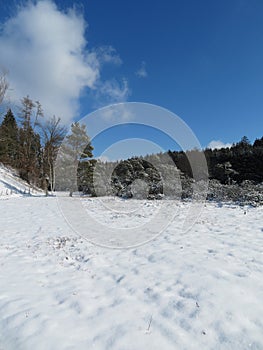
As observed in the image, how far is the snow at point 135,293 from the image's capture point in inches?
80.4

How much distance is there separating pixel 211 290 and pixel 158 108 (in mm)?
6725

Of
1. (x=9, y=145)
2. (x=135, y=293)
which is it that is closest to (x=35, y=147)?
(x=9, y=145)

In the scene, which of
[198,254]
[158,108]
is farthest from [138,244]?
[158,108]

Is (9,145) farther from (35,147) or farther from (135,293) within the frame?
(135,293)

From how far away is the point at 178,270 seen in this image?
11.2 ft

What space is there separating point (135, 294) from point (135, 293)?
0.08 ft

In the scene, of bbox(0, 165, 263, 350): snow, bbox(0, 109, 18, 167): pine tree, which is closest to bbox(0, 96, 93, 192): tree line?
bbox(0, 109, 18, 167): pine tree

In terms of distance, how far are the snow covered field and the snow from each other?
0.01m

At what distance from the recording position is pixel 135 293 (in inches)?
113

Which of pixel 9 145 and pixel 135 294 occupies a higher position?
pixel 9 145

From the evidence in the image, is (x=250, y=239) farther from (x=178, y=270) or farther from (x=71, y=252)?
(x=71, y=252)

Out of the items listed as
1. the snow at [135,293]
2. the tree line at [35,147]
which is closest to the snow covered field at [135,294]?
the snow at [135,293]

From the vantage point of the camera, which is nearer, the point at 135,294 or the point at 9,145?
the point at 135,294

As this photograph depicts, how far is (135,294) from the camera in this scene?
9.32 feet
